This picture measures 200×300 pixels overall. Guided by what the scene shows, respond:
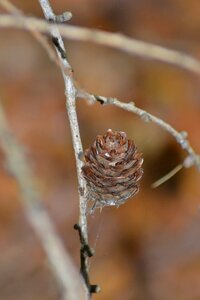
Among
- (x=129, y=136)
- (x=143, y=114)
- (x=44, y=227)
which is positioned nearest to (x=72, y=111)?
(x=143, y=114)

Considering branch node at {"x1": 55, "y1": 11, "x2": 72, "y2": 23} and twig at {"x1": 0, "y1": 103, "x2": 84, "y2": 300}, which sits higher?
branch node at {"x1": 55, "y1": 11, "x2": 72, "y2": 23}

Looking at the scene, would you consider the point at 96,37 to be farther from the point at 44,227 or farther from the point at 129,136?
the point at 129,136

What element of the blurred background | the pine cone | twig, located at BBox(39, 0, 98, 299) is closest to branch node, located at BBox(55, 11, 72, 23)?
twig, located at BBox(39, 0, 98, 299)

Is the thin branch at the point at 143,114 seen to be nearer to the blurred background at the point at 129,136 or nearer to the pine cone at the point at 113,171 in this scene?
the pine cone at the point at 113,171

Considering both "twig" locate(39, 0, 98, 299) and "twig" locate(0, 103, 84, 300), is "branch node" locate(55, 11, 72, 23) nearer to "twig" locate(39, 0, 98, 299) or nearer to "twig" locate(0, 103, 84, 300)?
"twig" locate(39, 0, 98, 299)

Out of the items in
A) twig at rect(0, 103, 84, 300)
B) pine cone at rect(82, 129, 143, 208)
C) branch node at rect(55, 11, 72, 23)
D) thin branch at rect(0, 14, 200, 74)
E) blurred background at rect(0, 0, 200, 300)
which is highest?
blurred background at rect(0, 0, 200, 300)

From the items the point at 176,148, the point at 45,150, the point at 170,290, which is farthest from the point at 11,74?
the point at 170,290
